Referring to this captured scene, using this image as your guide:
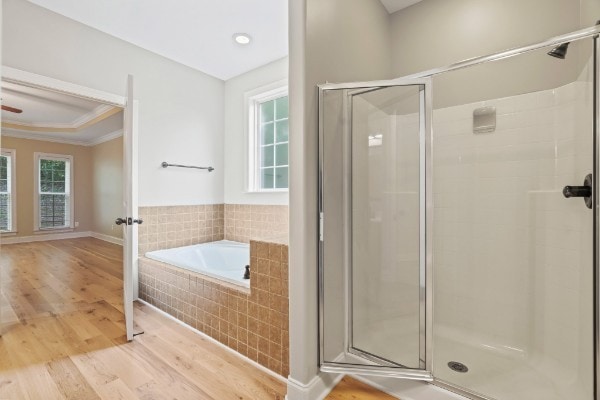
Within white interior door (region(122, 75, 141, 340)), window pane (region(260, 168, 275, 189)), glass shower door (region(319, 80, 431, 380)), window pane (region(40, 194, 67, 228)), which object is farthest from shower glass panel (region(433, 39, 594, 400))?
window pane (region(40, 194, 67, 228))

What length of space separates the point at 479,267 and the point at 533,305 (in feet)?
1.12

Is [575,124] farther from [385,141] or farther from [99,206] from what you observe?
[99,206]

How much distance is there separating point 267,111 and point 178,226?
1.68 meters

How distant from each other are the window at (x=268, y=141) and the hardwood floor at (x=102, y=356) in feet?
5.79

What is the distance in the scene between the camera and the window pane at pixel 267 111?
138 inches

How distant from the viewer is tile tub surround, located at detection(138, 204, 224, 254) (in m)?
3.05

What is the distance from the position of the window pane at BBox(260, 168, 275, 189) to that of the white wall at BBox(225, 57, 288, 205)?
154 millimetres

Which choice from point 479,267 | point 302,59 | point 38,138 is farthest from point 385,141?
point 38,138

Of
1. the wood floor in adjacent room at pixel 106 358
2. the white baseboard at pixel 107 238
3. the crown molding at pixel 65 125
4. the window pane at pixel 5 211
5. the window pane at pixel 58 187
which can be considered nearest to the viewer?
the wood floor in adjacent room at pixel 106 358

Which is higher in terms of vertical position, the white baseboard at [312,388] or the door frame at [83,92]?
the door frame at [83,92]

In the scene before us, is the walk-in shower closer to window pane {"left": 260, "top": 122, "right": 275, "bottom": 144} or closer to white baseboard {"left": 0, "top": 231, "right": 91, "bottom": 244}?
window pane {"left": 260, "top": 122, "right": 275, "bottom": 144}

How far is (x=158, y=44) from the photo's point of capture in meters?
2.97

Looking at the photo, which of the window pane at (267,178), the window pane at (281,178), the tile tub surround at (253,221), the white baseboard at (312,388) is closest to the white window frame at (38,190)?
the tile tub surround at (253,221)

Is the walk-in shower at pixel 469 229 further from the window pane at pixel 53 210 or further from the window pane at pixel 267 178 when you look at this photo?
the window pane at pixel 53 210
